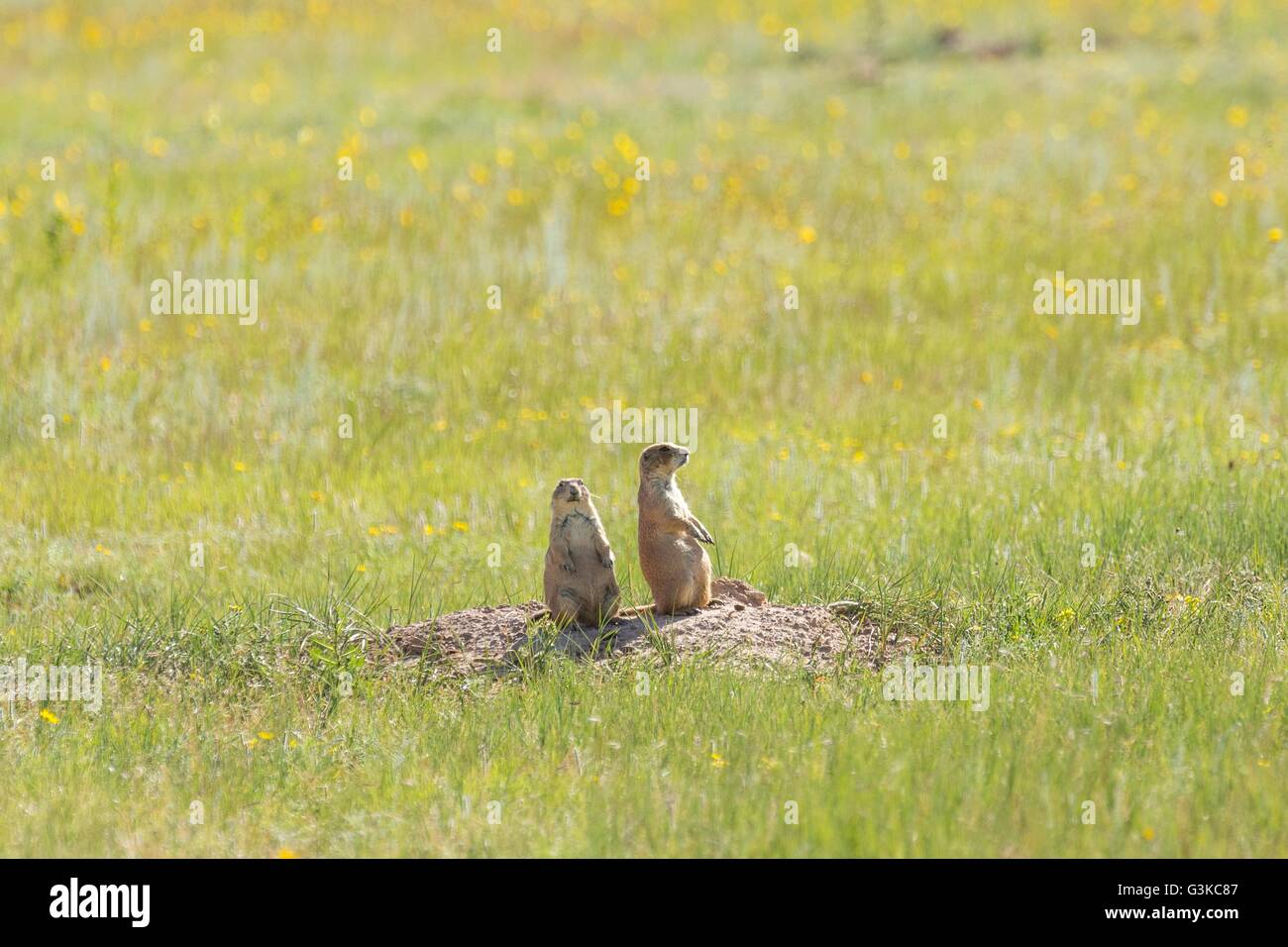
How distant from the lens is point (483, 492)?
10.9m

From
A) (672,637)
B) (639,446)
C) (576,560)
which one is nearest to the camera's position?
(672,637)

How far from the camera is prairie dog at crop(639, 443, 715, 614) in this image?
7754 mm

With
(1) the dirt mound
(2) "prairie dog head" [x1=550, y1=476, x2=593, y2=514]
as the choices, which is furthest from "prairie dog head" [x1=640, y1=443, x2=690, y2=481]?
(1) the dirt mound

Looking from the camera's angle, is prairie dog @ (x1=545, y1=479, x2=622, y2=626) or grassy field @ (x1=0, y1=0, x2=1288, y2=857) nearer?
grassy field @ (x1=0, y1=0, x2=1288, y2=857)

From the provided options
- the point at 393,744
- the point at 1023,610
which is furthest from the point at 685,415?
the point at 393,744

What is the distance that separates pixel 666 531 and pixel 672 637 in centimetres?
48

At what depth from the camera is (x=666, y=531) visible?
7.75 metres

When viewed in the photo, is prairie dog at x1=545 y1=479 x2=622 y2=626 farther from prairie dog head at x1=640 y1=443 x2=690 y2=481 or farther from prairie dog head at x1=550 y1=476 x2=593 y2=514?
prairie dog head at x1=640 y1=443 x2=690 y2=481

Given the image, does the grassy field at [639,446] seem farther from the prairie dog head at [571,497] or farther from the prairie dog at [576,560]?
the prairie dog head at [571,497]

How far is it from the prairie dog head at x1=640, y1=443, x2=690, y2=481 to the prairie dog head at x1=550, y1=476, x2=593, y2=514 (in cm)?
29

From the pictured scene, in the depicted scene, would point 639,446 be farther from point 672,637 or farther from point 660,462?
point 672,637

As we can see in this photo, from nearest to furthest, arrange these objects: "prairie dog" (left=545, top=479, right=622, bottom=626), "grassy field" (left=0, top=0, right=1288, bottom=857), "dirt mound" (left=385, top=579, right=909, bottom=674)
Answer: "grassy field" (left=0, top=0, right=1288, bottom=857) < "dirt mound" (left=385, top=579, right=909, bottom=674) < "prairie dog" (left=545, top=479, right=622, bottom=626)

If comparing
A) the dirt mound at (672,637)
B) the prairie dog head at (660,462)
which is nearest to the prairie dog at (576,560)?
the dirt mound at (672,637)

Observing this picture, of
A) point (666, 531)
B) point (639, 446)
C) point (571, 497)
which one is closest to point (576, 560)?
point (571, 497)
